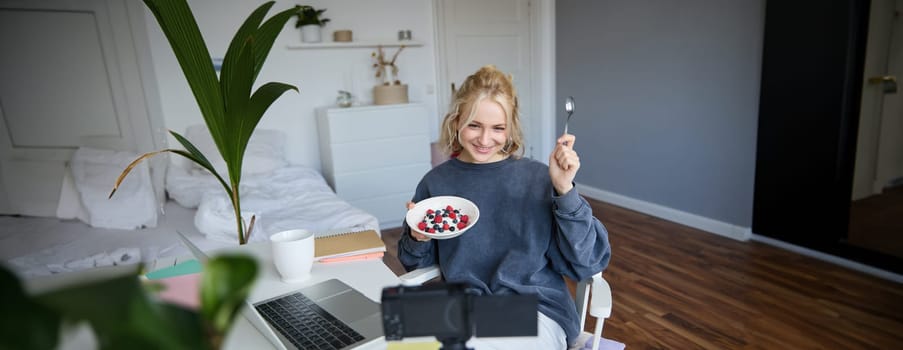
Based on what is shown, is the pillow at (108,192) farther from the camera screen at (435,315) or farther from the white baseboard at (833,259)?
the white baseboard at (833,259)

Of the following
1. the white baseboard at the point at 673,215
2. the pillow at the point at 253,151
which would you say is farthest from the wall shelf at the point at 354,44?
the white baseboard at the point at 673,215

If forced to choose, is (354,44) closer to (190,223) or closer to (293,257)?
(190,223)

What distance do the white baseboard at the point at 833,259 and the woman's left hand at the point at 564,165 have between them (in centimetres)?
236

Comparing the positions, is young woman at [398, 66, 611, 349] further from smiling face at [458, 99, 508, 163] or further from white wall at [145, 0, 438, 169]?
white wall at [145, 0, 438, 169]

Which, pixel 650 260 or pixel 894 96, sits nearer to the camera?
pixel 894 96

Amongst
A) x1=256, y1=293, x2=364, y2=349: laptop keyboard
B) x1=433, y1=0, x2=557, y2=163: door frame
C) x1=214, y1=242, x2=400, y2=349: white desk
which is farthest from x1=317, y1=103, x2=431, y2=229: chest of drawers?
x1=256, y1=293, x2=364, y2=349: laptop keyboard

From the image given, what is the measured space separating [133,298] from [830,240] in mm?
3336

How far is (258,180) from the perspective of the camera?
3.02 meters

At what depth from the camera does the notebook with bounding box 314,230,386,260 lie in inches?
47.8

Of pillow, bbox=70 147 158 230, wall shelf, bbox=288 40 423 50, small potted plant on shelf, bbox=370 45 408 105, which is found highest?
wall shelf, bbox=288 40 423 50

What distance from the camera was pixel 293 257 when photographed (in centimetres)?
106

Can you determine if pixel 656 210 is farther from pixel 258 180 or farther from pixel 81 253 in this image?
pixel 81 253

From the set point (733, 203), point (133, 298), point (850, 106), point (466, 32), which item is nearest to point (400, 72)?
point (466, 32)

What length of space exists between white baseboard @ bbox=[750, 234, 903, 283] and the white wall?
2.68 metres
